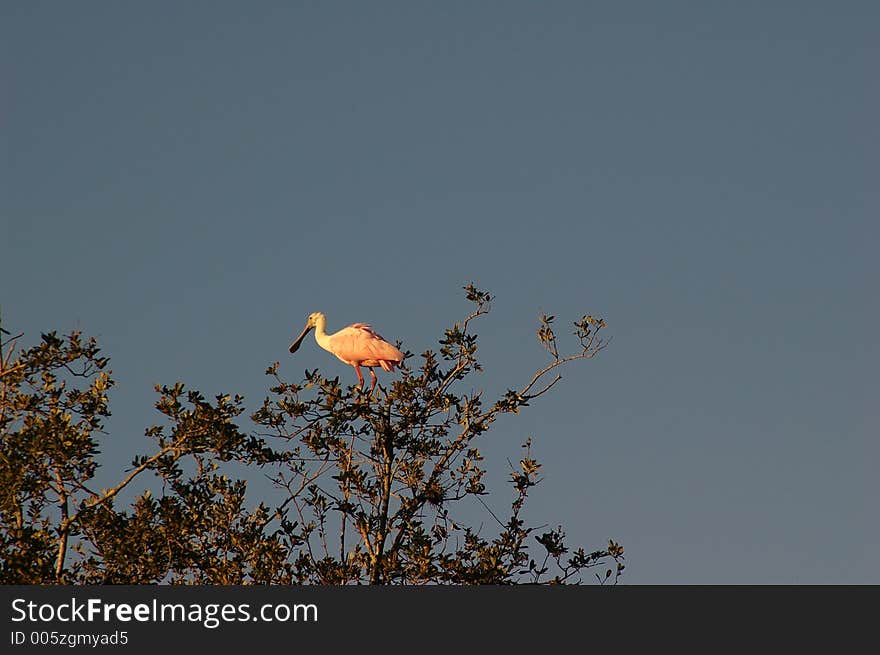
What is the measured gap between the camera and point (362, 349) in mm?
20484

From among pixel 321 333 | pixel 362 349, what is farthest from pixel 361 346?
pixel 321 333

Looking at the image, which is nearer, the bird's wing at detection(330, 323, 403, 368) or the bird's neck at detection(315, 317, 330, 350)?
the bird's wing at detection(330, 323, 403, 368)

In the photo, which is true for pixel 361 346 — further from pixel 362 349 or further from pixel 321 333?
pixel 321 333

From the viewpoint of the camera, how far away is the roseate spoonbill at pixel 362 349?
2006 cm

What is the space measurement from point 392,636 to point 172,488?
4506 mm

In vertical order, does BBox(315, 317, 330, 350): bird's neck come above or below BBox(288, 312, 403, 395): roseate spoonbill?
above

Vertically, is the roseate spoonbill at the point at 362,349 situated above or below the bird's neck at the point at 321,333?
below

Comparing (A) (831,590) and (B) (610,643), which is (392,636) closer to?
(B) (610,643)

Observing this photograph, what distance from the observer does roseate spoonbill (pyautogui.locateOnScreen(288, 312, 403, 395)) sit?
65.8 ft

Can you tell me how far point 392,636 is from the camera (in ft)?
40.0

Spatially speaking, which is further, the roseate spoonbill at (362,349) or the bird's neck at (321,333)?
the bird's neck at (321,333)

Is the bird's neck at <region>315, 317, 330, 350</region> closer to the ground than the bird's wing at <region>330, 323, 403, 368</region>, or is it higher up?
higher up

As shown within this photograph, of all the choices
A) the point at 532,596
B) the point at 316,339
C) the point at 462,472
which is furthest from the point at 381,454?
the point at 316,339

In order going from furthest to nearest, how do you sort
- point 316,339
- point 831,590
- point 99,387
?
point 316,339 < point 99,387 < point 831,590
